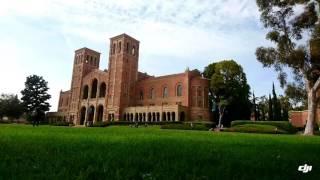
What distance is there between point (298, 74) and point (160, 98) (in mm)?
41125

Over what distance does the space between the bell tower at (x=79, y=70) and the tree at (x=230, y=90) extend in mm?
35470

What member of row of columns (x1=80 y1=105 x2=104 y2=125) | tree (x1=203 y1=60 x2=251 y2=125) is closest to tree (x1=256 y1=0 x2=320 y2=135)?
tree (x1=203 y1=60 x2=251 y2=125)

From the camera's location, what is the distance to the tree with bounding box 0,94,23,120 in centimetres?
7356

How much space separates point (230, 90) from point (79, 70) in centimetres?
4228

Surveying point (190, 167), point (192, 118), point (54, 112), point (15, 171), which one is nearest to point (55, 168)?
point (15, 171)

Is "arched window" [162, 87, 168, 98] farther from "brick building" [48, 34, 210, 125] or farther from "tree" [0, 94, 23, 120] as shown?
"tree" [0, 94, 23, 120]

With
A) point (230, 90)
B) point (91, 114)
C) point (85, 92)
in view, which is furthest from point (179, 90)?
point (85, 92)

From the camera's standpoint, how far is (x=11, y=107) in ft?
244

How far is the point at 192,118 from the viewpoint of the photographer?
2544 inches

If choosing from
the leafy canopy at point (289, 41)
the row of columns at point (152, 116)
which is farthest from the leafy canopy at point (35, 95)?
the leafy canopy at point (289, 41)

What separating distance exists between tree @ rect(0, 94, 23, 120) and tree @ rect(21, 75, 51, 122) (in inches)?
108

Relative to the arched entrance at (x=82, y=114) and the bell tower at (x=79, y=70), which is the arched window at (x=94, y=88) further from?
the arched entrance at (x=82, y=114)

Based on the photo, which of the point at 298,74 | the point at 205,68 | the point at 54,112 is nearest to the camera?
the point at 298,74

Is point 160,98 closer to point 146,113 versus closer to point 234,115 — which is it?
point 146,113
